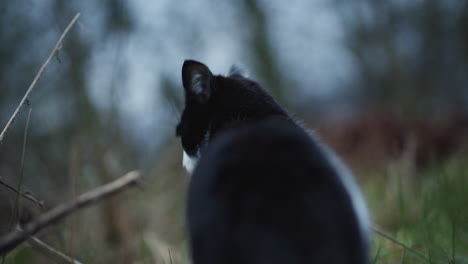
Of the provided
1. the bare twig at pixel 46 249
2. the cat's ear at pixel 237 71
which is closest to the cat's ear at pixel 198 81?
the cat's ear at pixel 237 71

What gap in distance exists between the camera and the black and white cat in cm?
98

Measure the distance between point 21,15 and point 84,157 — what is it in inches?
44.4

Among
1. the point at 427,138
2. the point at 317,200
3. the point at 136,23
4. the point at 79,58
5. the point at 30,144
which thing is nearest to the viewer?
the point at 317,200

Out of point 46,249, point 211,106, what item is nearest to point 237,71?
point 211,106

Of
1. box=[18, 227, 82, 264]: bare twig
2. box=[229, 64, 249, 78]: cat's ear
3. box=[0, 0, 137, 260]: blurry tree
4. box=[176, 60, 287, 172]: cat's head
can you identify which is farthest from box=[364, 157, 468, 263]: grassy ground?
box=[0, 0, 137, 260]: blurry tree

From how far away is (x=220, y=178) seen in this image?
1043 mm

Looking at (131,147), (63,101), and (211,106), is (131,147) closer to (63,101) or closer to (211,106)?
(63,101)

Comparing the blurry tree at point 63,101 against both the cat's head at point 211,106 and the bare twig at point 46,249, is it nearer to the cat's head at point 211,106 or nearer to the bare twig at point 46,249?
the bare twig at point 46,249

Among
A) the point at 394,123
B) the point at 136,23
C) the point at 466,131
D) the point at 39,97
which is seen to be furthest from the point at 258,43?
the point at 39,97

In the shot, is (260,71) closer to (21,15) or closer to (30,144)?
(30,144)

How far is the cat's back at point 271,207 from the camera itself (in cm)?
98

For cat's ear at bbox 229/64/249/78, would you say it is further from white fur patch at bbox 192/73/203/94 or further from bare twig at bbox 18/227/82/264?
bare twig at bbox 18/227/82/264

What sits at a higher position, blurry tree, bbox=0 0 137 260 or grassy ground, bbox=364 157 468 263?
blurry tree, bbox=0 0 137 260

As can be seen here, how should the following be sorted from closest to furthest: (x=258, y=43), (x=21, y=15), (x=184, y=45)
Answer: (x=21, y=15), (x=184, y=45), (x=258, y=43)
